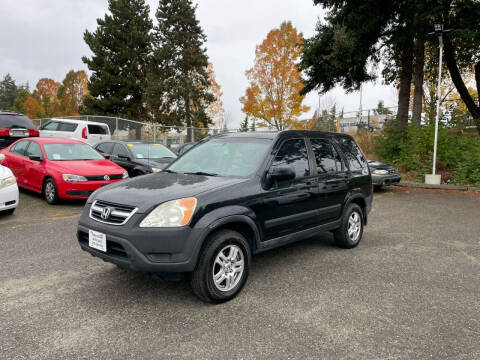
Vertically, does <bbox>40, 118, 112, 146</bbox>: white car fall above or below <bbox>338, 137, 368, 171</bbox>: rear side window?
above

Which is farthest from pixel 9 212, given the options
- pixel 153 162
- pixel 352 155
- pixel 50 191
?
pixel 352 155

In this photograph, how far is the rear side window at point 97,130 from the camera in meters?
16.3

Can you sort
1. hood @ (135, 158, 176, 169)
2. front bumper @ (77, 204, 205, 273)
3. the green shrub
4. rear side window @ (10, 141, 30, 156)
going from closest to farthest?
front bumper @ (77, 204, 205, 273), rear side window @ (10, 141, 30, 156), hood @ (135, 158, 176, 169), the green shrub

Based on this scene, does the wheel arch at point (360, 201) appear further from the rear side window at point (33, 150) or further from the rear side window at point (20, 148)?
the rear side window at point (20, 148)

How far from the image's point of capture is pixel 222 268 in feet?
11.6

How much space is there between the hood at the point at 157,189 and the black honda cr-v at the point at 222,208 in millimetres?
10

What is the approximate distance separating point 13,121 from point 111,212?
1087 centimetres

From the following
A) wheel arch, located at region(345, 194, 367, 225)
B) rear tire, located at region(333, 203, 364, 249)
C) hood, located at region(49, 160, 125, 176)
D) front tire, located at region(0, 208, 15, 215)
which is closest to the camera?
rear tire, located at region(333, 203, 364, 249)

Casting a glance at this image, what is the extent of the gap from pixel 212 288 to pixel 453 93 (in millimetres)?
33327

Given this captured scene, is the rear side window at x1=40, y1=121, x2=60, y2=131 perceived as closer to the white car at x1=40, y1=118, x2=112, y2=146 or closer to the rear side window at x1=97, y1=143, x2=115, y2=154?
the white car at x1=40, y1=118, x2=112, y2=146

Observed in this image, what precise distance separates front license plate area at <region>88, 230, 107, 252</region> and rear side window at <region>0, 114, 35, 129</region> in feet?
34.3

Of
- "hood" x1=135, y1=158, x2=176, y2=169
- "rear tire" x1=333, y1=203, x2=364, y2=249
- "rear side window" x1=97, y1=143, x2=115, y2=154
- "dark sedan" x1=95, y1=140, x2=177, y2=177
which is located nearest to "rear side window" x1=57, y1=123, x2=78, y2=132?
"rear side window" x1=97, y1=143, x2=115, y2=154

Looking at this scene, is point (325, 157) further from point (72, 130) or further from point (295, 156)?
point (72, 130)

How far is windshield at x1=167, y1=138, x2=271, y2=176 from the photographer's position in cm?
415
